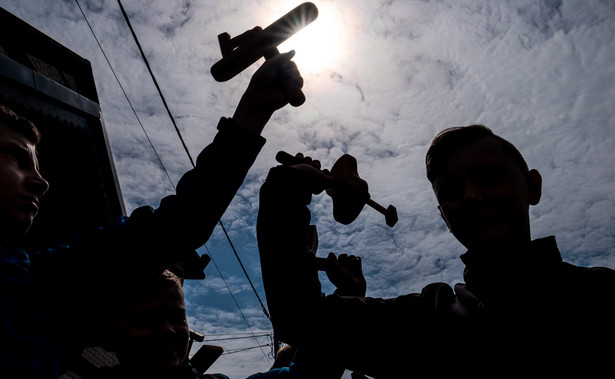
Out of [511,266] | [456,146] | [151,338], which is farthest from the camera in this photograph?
[151,338]

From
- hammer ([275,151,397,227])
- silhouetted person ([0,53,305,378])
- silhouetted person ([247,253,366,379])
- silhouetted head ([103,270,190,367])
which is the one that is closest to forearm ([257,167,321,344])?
silhouetted person ([0,53,305,378])

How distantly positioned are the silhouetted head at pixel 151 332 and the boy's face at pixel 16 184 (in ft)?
2.59

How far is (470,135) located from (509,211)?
0.38 metres

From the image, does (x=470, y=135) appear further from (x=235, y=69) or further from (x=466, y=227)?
(x=235, y=69)

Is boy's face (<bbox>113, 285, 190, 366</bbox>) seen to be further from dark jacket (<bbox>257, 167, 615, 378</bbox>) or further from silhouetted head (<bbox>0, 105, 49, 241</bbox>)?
dark jacket (<bbox>257, 167, 615, 378</bbox>)

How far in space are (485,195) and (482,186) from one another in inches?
1.7

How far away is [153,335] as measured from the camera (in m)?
1.85

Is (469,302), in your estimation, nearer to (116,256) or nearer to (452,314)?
A: (452,314)

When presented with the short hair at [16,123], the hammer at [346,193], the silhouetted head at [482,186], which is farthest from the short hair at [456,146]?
the short hair at [16,123]

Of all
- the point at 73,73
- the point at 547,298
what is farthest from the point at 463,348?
the point at 73,73

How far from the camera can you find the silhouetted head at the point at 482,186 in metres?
1.14

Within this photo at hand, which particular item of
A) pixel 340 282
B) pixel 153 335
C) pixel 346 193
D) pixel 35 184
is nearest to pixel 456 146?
pixel 346 193

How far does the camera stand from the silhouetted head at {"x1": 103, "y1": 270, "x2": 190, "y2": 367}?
5.93ft

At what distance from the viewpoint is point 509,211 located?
1146mm
